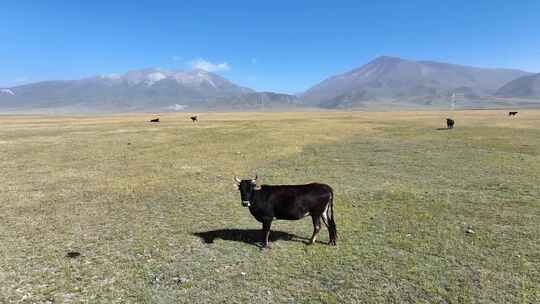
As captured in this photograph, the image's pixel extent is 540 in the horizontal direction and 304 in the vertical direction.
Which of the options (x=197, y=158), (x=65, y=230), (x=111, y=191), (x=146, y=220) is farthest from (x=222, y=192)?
(x=197, y=158)

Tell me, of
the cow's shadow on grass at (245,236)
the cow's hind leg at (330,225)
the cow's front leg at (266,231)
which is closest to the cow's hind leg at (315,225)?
the cow's hind leg at (330,225)

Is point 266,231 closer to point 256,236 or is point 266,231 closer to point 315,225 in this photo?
point 256,236

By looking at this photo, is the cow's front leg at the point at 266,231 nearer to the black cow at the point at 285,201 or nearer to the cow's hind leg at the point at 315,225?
the black cow at the point at 285,201

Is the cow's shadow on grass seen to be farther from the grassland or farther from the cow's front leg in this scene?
the cow's front leg

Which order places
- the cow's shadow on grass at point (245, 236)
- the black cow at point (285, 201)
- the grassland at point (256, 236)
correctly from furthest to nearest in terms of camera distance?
the cow's shadow on grass at point (245, 236), the black cow at point (285, 201), the grassland at point (256, 236)

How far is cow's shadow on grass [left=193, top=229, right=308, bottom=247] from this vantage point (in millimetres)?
9820

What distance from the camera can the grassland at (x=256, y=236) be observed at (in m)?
7.24

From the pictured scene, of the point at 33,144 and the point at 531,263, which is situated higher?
the point at 33,144

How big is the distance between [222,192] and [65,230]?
6.25 metres

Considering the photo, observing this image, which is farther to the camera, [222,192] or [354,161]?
[354,161]

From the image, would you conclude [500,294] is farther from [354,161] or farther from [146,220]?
[354,161]

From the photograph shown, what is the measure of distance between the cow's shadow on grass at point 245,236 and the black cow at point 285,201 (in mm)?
733

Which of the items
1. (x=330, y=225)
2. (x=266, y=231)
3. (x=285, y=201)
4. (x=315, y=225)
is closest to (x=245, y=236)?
(x=266, y=231)

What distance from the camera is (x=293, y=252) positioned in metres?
8.99
